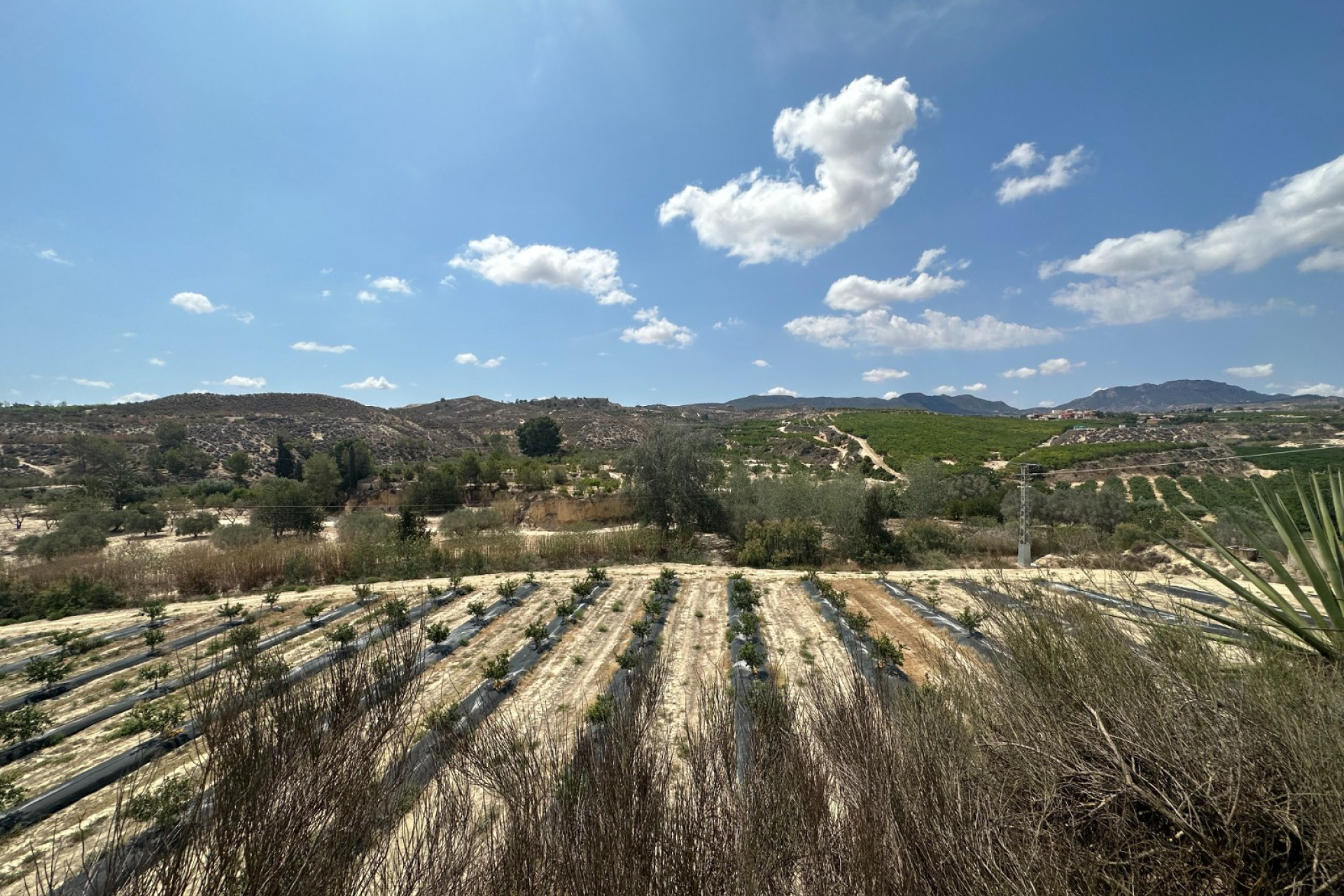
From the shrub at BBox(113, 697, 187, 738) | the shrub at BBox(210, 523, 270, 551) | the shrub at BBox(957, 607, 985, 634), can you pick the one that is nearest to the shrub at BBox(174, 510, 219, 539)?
the shrub at BBox(210, 523, 270, 551)

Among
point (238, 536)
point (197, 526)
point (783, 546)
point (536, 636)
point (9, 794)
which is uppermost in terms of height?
point (197, 526)

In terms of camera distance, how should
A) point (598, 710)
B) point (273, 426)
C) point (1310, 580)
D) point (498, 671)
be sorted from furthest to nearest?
1. point (273, 426)
2. point (498, 671)
3. point (598, 710)
4. point (1310, 580)

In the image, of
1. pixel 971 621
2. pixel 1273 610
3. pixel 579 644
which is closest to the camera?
pixel 1273 610

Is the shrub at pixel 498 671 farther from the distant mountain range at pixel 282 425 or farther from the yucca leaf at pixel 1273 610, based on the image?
the distant mountain range at pixel 282 425

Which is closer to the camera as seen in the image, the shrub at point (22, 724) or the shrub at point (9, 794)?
the shrub at point (9, 794)

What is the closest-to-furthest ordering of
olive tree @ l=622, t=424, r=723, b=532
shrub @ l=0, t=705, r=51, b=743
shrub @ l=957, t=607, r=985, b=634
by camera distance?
shrub @ l=0, t=705, r=51, b=743 → shrub @ l=957, t=607, r=985, b=634 → olive tree @ l=622, t=424, r=723, b=532

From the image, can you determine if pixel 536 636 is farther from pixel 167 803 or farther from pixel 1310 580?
pixel 1310 580

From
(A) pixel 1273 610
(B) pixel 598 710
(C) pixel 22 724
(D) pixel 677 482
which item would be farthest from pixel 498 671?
(D) pixel 677 482

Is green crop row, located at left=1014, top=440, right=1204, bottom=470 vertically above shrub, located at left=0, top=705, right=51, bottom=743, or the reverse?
green crop row, located at left=1014, top=440, right=1204, bottom=470

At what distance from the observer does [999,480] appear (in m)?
34.6

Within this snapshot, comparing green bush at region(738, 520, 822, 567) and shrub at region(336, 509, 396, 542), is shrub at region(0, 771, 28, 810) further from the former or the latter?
green bush at region(738, 520, 822, 567)

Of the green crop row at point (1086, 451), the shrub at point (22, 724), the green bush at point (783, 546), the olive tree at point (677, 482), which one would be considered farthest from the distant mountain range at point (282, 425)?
the green crop row at point (1086, 451)

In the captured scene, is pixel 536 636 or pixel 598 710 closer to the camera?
pixel 598 710

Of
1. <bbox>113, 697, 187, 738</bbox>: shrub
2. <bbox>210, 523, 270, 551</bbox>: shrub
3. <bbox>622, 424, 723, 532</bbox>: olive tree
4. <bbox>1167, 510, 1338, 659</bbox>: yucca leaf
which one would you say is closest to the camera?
<bbox>1167, 510, 1338, 659</bbox>: yucca leaf
